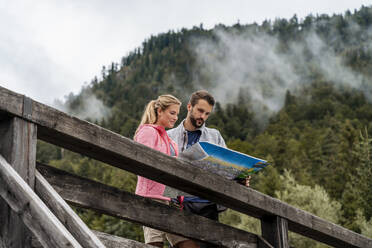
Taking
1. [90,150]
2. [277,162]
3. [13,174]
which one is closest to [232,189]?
[90,150]

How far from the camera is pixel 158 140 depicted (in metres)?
3.63

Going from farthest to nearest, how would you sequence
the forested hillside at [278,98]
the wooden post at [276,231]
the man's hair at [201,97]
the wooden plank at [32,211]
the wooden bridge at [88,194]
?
the forested hillside at [278,98] → the man's hair at [201,97] → the wooden post at [276,231] → the wooden bridge at [88,194] → the wooden plank at [32,211]

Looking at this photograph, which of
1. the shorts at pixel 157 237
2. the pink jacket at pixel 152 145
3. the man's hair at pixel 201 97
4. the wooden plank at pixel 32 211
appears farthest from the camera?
the man's hair at pixel 201 97

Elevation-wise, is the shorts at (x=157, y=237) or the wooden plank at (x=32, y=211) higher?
the shorts at (x=157, y=237)

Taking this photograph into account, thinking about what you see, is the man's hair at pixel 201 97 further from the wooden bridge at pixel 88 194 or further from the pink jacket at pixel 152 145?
the wooden bridge at pixel 88 194

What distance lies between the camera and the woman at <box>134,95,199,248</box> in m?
3.43

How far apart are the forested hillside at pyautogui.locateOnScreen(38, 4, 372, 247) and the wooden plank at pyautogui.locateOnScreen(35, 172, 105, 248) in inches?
1070

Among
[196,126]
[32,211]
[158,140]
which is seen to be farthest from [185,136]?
[32,211]

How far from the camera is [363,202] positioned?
43.0 metres

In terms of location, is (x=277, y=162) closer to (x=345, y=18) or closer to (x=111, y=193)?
(x=111, y=193)

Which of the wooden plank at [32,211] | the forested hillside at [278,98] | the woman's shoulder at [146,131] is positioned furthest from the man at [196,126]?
the forested hillside at [278,98]

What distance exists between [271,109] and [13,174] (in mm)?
133089

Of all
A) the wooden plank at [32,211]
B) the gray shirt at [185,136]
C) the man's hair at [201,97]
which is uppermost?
the man's hair at [201,97]

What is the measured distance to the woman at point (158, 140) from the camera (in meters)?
3.43
